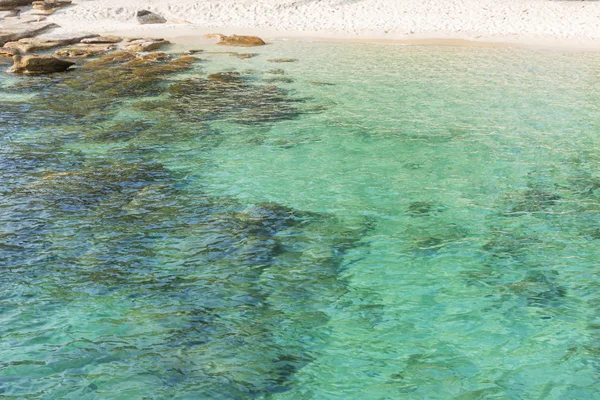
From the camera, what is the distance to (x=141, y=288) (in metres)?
7.10

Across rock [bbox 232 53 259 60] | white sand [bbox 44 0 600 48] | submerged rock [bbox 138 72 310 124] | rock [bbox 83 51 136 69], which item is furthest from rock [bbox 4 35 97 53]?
submerged rock [bbox 138 72 310 124]

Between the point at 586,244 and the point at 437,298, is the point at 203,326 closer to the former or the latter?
the point at 437,298

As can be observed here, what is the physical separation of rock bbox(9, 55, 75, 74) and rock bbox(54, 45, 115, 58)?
10.1 ft

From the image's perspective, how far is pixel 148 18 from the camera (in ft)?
98.8

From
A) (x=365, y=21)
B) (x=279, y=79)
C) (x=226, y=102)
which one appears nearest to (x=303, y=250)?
(x=226, y=102)

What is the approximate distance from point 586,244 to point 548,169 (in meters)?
3.25

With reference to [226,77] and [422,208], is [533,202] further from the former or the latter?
[226,77]

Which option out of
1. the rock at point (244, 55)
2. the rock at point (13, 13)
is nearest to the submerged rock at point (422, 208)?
the rock at point (244, 55)

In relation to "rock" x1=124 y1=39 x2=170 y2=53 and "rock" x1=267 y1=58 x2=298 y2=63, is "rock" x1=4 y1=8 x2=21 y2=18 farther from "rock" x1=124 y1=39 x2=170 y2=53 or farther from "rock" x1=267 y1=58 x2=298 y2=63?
"rock" x1=267 y1=58 x2=298 y2=63

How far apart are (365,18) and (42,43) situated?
14269mm

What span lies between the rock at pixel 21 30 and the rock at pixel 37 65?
6.81 metres

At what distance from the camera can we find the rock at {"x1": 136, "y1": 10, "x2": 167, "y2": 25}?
3001 centimetres

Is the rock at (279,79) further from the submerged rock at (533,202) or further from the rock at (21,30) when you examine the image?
the rock at (21,30)

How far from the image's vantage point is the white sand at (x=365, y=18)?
84.6 ft
